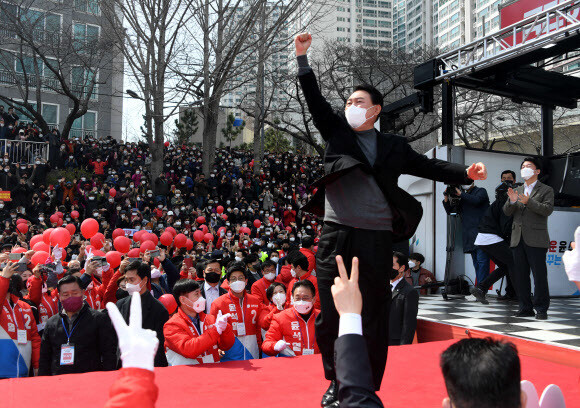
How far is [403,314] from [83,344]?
112 inches

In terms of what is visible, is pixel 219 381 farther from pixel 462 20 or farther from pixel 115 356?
pixel 462 20

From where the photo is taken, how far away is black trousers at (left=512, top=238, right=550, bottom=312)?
18.0 feet

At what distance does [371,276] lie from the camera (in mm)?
2488

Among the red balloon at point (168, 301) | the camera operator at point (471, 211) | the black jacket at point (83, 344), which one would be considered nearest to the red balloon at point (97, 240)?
the red balloon at point (168, 301)

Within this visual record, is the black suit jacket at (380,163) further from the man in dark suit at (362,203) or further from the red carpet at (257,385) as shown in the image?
the red carpet at (257,385)

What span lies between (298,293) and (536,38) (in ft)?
16.1

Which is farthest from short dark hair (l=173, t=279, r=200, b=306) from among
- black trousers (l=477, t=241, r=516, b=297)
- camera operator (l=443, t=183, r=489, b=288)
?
camera operator (l=443, t=183, r=489, b=288)

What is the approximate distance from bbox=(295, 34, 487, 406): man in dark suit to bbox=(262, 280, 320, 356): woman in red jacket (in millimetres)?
1919

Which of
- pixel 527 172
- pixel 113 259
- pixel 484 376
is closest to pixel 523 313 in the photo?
pixel 527 172

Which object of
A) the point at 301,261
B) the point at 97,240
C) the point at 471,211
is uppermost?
the point at 471,211

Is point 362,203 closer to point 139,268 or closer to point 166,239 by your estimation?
point 139,268

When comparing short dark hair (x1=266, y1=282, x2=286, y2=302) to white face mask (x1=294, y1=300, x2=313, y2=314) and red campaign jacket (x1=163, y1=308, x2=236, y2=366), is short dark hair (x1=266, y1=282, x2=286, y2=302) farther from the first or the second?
red campaign jacket (x1=163, y1=308, x2=236, y2=366)

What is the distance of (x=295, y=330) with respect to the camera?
4500 millimetres

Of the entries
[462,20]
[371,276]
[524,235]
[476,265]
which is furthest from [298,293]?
[462,20]
